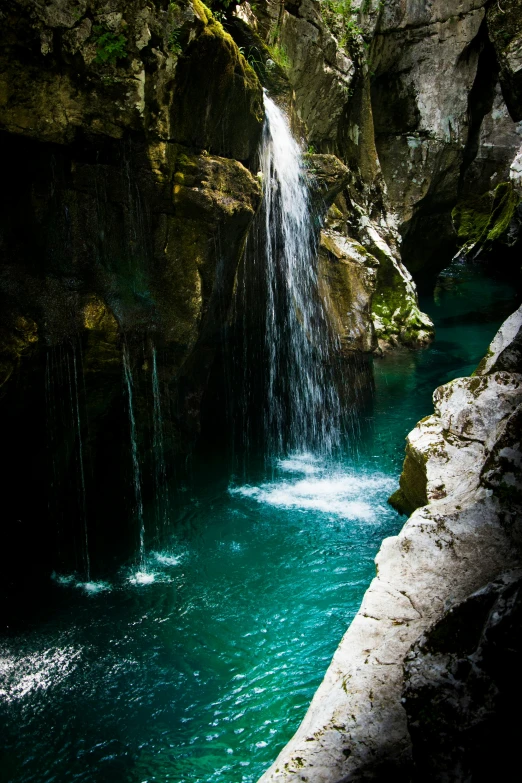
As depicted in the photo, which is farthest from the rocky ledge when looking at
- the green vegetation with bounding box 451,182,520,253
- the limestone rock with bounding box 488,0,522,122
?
the green vegetation with bounding box 451,182,520,253

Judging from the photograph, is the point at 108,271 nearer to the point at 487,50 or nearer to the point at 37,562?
the point at 37,562

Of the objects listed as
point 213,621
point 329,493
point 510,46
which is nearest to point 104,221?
point 213,621

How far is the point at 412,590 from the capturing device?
339cm

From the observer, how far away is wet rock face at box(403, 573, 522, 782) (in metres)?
2.39

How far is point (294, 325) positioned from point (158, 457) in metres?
4.04

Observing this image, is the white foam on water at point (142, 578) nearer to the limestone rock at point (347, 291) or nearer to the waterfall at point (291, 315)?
the waterfall at point (291, 315)

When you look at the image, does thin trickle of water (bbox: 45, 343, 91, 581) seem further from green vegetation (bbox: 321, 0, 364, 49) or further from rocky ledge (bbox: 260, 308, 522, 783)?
green vegetation (bbox: 321, 0, 364, 49)

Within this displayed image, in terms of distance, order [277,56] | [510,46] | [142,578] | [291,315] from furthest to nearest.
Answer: [510,46]
[291,315]
[277,56]
[142,578]

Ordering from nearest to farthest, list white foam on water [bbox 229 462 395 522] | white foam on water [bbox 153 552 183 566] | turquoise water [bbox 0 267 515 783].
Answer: turquoise water [bbox 0 267 515 783]
white foam on water [bbox 153 552 183 566]
white foam on water [bbox 229 462 395 522]

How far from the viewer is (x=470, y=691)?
2.49m

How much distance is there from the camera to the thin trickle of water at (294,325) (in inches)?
380

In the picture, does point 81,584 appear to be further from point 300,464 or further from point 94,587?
point 300,464

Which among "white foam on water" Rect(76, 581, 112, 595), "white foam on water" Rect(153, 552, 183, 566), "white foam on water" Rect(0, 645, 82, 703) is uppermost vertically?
"white foam on water" Rect(153, 552, 183, 566)

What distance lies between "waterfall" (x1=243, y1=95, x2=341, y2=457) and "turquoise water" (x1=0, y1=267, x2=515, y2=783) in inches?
79.2
